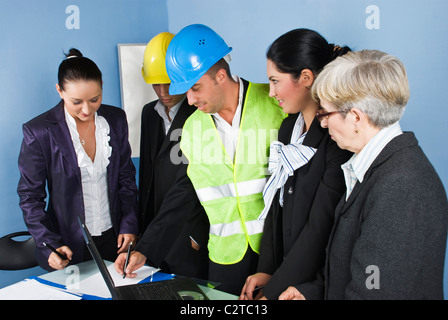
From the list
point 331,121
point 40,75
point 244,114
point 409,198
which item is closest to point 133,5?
point 40,75

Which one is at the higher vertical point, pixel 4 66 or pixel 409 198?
pixel 4 66

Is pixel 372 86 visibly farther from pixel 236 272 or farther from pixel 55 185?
pixel 55 185

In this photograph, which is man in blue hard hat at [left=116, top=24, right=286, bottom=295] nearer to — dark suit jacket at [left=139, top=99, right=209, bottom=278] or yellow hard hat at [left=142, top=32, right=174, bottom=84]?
dark suit jacket at [left=139, top=99, right=209, bottom=278]

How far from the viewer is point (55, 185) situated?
2057mm

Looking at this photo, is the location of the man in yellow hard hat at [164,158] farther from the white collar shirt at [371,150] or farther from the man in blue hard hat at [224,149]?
the white collar shirt at [371,150]

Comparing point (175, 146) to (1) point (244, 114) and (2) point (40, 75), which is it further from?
(2) point (40, 75)

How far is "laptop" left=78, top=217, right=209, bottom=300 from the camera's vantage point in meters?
1.37

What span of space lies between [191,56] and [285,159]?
2.13 feet

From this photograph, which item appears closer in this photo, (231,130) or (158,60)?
(231,130)

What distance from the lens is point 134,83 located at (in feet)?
9.64

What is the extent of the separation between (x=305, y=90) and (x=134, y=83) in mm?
1677

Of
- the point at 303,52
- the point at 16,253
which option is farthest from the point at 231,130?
the point at 16,253

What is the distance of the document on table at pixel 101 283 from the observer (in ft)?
5.23

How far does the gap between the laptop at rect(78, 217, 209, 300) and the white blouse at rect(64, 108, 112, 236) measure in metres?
0.70
